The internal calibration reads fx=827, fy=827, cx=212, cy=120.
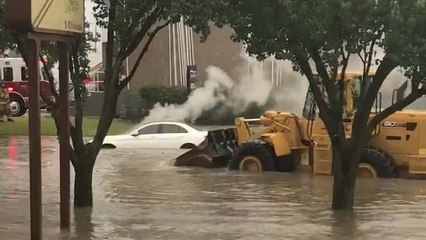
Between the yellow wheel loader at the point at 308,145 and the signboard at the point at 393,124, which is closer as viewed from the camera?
the yellow wheel loader at the point at 308,145

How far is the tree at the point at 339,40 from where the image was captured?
34.6 ft

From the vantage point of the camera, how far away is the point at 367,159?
62.1 ft

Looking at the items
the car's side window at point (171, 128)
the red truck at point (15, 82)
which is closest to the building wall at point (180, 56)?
the red truck at point (15, 82)

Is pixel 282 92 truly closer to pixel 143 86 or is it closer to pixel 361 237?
pixel 143 86

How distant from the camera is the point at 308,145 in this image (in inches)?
797

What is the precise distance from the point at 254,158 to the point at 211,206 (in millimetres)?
6463

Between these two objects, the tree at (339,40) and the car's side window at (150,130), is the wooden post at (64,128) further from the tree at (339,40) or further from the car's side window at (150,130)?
the car's side window at (150,130)

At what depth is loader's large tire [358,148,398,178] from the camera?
18703 mm

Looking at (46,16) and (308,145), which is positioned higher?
(46,16)

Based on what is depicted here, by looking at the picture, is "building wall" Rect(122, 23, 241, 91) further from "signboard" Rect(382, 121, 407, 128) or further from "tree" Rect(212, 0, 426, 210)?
"tree" Rect(212, 0, 426, 210)

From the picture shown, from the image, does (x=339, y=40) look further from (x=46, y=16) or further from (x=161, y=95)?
(x=161, y=95)

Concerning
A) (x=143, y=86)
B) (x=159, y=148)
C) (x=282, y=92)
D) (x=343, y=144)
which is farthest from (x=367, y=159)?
(x=143, y=86)

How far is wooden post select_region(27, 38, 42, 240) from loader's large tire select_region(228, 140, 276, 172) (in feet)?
40.1

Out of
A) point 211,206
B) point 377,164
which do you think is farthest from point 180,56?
point 211,206
